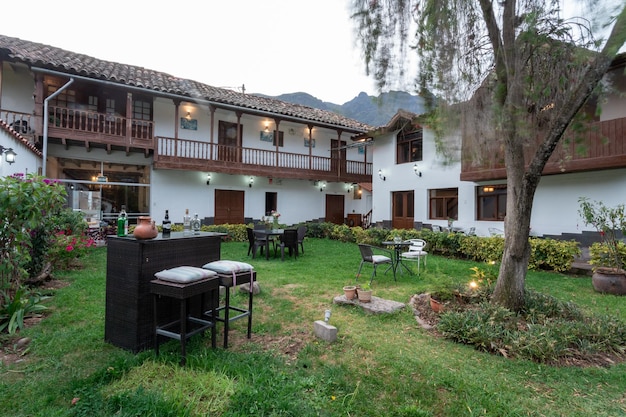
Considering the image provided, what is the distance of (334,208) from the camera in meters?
17.8

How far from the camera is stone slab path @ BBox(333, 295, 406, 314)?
427cm

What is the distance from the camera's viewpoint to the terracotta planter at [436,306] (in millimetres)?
4251

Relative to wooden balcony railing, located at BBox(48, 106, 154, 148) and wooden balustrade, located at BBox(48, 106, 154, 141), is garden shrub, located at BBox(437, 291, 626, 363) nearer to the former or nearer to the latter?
wooden balcony railing, located at BBox(48, 106, 154, 148)

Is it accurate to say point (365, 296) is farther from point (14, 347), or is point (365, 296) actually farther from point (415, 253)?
point (14, 347)

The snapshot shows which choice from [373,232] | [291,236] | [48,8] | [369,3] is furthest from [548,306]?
[48,8]

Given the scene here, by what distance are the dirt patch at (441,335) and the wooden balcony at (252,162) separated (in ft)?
32.8

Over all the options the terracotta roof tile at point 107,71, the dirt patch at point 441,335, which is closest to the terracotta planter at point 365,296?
the dirt patch at point 441,335

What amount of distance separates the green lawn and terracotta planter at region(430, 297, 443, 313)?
52 centimetres

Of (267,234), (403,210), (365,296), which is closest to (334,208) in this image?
(403,210)

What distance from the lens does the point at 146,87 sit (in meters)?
10.8

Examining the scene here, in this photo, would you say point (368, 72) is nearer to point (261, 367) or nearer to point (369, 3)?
point (369, 3)

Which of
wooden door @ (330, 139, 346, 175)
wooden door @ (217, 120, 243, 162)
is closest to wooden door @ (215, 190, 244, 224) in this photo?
wooden door @ (217, 120, 243, 162)

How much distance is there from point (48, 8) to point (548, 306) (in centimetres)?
1205

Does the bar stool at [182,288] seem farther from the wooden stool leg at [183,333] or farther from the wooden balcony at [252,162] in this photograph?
the wooden balcony at [252,162]
